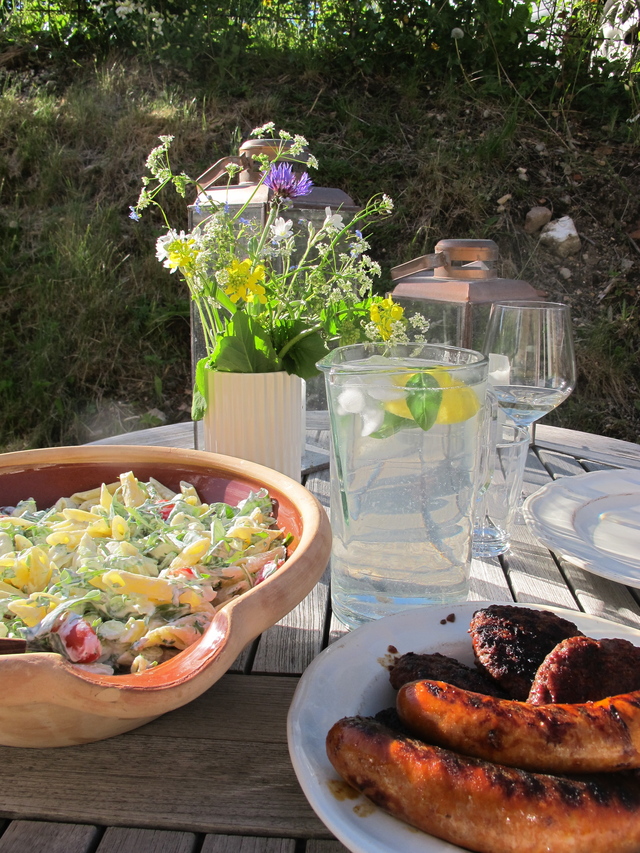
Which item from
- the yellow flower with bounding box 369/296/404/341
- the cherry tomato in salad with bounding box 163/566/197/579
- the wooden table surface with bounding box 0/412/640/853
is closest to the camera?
the wooden table surface with bounding box 0/412/640/853

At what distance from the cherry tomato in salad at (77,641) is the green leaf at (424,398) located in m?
0.40

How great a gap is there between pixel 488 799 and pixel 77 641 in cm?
36

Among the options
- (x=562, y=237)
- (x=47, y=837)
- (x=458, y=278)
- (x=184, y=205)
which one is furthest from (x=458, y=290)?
(x=184, y=205)

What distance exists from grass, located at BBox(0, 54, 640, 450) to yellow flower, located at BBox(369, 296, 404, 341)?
2938 millimetres

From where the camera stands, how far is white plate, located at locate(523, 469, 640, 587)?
0.99 meters

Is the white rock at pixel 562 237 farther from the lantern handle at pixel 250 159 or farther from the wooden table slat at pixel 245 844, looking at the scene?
the wooden table slat at pixel 245 844

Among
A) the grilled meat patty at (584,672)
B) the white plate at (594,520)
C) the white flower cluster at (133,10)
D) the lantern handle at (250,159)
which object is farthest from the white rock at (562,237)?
the grilled meat patty at (584,672)

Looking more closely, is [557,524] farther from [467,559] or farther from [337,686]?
[337,686]

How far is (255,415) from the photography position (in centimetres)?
122

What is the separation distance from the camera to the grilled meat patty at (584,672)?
59 cm

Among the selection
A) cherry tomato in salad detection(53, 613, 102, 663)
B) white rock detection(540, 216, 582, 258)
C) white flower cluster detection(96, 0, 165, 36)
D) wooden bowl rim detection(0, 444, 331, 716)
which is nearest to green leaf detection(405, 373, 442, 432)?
wooden bowl rim detection(0, 444, 331, 716)

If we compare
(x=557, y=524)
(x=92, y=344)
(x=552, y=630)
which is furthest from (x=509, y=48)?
(x=552, y=630)

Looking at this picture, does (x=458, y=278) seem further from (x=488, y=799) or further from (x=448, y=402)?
(x=488, y=799)

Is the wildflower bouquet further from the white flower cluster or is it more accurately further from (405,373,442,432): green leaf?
the white flower cluster
